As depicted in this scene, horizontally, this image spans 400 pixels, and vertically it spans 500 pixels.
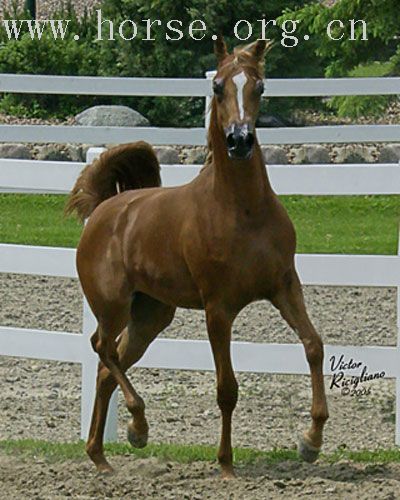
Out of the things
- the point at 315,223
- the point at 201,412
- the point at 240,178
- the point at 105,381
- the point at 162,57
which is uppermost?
the point at 240,178

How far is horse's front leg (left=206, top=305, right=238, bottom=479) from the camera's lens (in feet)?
20.1

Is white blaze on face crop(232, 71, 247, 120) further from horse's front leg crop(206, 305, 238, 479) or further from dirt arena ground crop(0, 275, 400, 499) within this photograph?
dirt arena ground crop(0, 275, 400, 499)

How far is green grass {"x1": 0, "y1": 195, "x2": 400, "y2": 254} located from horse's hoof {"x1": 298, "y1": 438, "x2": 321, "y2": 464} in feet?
20.2

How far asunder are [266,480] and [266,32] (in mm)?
14797

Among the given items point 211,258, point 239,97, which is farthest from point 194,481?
point 239,97

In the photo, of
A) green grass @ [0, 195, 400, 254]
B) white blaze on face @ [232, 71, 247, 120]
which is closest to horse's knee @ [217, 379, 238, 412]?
white blaze on face @ [232, 71, 247, 120]

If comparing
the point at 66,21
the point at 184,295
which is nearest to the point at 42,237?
the point at 184,295

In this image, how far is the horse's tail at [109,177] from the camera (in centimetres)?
723

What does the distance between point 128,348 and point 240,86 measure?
1646 mm

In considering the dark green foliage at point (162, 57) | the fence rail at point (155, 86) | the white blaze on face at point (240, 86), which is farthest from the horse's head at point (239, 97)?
the dark green foliage at point (162, 57)

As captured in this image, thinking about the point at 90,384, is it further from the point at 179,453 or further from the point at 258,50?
the point at 258,50

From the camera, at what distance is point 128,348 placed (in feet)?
22.8

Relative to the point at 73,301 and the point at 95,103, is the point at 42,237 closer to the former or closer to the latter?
the point at 73,301

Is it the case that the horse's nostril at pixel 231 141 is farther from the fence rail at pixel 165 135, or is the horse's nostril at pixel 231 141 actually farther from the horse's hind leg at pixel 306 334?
the fence rail at pixel 165 135
